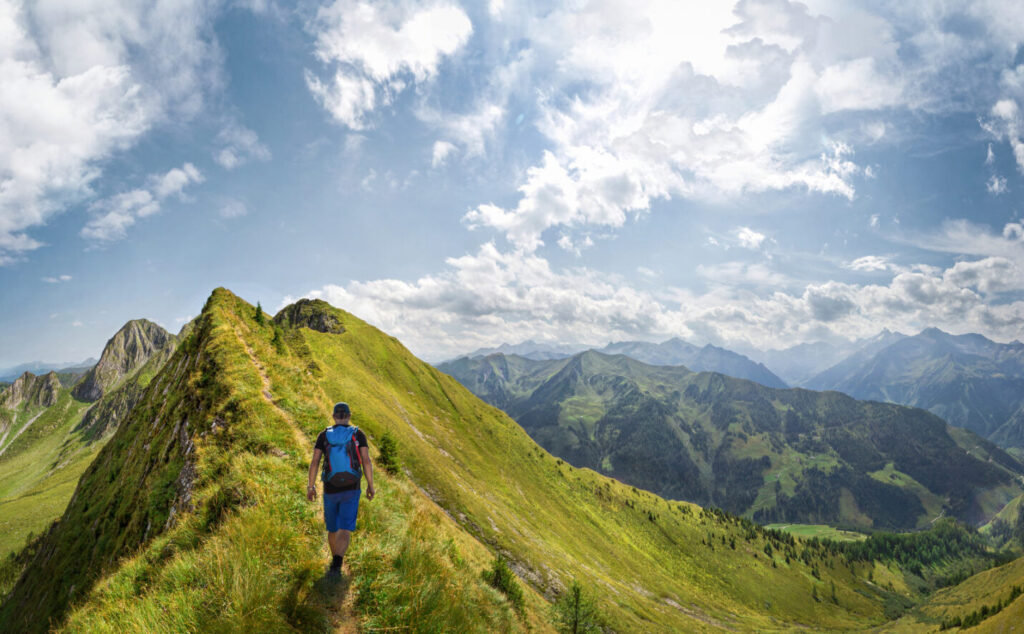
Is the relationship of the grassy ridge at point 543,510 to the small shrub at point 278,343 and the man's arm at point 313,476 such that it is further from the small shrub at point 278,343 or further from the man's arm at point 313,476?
the man's arm at point 313,476

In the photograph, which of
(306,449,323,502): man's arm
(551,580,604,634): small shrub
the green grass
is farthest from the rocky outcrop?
(306,449,323,502): man's arm

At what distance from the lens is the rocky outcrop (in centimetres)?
12335

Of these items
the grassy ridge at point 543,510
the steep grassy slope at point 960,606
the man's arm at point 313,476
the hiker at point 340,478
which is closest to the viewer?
the hiker at point 340,478

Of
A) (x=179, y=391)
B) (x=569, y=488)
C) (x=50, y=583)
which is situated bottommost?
(x=569, y=488)

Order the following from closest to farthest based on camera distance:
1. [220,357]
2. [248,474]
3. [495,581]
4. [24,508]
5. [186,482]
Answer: [248,474], [186,482], [495,581], [220,357], [24,508]

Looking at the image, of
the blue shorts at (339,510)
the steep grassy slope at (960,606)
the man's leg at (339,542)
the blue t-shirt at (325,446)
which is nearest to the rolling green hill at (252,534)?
the man's leg at (339,542)

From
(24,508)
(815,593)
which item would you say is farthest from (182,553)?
(815,593)

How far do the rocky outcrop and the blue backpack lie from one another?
120 m

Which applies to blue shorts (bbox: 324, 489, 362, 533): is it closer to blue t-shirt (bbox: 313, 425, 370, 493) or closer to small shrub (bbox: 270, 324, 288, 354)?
blue t-shirt (bbox: 313, 425, 370, 493)

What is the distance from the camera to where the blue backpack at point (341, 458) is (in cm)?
877

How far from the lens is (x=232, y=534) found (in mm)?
8078

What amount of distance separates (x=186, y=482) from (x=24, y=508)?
554 ft

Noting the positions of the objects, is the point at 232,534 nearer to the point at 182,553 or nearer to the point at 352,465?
the point at 182,553

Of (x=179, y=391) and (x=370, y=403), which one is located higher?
(x=179, y=391)
